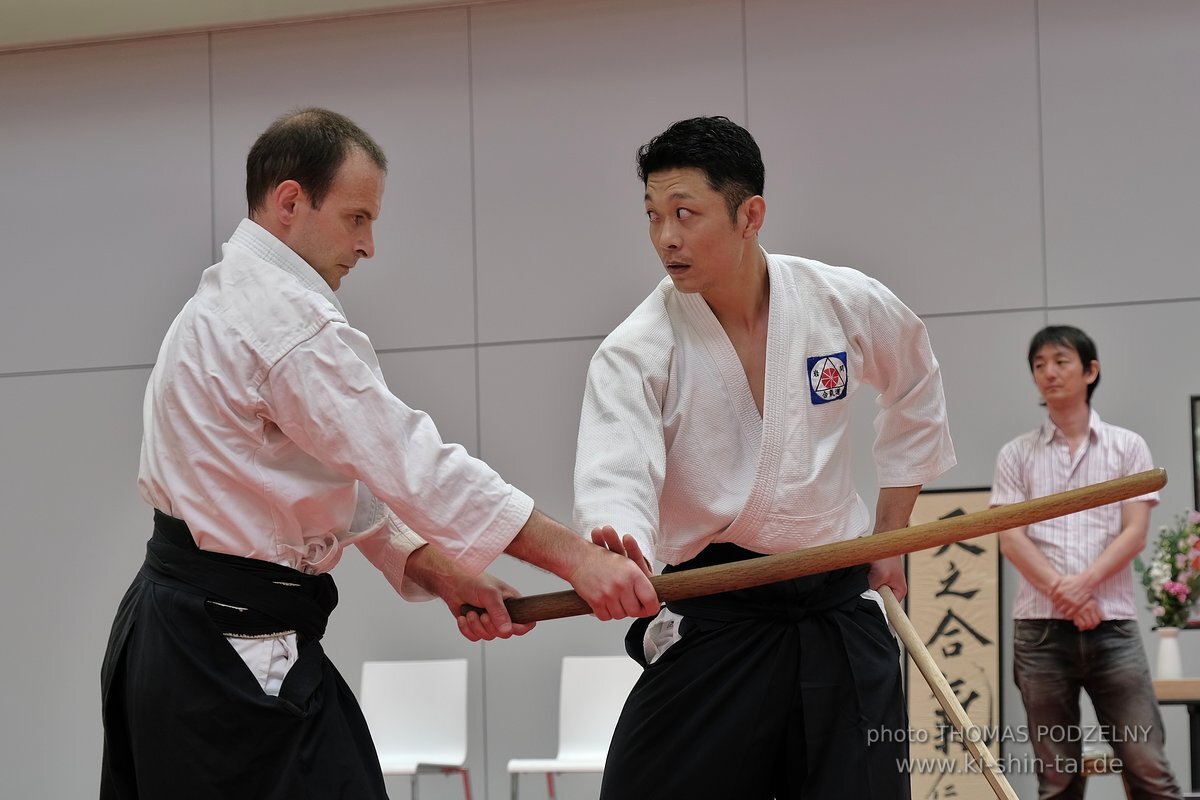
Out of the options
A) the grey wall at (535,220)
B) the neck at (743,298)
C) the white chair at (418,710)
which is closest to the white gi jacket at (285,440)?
the neck at (743,298)

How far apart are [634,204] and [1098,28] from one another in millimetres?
2253

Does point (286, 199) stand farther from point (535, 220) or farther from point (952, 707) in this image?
point (535, 220)

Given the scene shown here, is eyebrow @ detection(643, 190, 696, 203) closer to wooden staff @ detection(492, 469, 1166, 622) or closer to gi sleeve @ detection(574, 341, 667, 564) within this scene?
gi sleeve @ detection(574, 341, 667, 564)

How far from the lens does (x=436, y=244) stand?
6.28m

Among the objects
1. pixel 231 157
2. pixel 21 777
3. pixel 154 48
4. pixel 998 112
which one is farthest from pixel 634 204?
pixel 21 777

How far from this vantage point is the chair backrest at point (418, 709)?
529cm

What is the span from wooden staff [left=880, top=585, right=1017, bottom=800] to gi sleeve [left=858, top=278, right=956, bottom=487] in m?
0.28

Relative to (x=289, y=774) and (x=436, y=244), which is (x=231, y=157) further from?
(x=289, y=774)

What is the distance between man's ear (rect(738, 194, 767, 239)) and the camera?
246 cm

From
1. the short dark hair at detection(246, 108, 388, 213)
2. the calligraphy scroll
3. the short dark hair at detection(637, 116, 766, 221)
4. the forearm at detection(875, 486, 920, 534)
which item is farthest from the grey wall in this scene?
the short dark hair at detection(246, 108, 388, 213)

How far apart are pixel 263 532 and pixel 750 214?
114 cm

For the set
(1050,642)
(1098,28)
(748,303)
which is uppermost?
(1098,28)

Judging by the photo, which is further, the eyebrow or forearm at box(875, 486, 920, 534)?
forearm at box(875, 486, 920, 534)

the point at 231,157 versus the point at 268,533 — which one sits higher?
the point at 231,157
